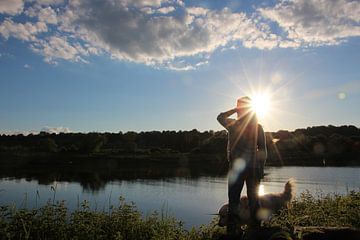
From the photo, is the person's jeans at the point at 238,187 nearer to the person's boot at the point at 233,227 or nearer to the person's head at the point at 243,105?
the person's boot at the point at 233,227

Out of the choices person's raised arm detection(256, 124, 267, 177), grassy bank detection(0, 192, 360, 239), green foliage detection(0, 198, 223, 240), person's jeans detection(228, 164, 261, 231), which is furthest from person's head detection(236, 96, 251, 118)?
green foliage detection(0, 198, 223, 240)

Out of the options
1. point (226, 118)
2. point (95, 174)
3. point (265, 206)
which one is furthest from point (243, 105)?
point (95, 174)

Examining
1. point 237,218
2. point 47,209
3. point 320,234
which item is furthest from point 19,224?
point 320,234

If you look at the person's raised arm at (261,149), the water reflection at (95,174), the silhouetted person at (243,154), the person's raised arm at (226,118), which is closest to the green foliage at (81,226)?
the silhouetted person at (243,154)

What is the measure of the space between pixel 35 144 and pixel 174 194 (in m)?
89.8

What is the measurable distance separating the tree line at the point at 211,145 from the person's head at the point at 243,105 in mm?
42811

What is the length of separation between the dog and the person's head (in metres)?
1.77

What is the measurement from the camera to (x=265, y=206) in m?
7.97

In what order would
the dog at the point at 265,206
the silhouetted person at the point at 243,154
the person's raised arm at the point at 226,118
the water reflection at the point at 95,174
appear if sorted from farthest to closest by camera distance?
the water reflection at the point at 95,174, the dog at the point at 265,206, the person's raised arm at the point at 226,118, the silhouetted person at the point at 243,154

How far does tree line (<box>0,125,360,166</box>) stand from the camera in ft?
243

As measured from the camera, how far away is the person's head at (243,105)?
6.53m

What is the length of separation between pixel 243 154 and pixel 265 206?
6.88ft

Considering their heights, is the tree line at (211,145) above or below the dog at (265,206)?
above

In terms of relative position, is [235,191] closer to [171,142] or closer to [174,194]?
[174,194]
